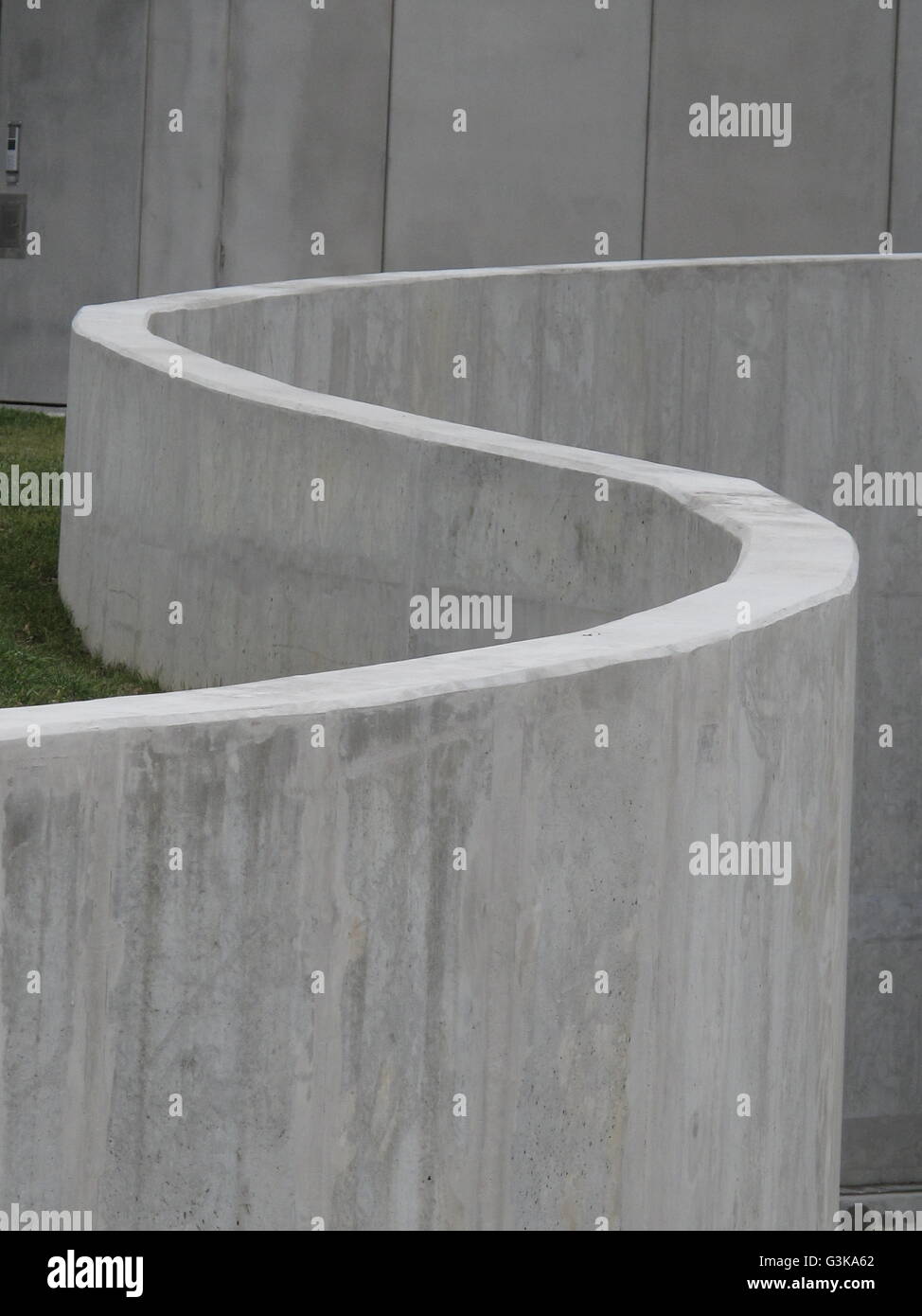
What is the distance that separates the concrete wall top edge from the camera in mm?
3793

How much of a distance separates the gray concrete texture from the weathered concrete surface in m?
4.39

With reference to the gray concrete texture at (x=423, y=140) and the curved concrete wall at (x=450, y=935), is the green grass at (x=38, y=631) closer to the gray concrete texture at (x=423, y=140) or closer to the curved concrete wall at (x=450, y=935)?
the curved concrete wall at (x=450, y=935)

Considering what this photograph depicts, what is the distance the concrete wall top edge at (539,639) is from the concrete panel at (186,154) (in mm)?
6817

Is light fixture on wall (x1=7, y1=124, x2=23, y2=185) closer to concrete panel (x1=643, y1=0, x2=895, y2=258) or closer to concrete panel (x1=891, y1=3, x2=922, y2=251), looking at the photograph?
concrete panel (x1=643, y1=0, x2=895, y2=258)

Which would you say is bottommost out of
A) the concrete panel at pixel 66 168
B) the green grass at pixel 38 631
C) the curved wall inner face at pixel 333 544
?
the green grass at pixel 38 631

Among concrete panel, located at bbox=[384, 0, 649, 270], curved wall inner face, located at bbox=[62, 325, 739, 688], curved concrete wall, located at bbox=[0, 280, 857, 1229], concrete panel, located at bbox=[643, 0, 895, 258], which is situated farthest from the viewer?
concrete panel, located at bbox=[643, 0, 895, 258]

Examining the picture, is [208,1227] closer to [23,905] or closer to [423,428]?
[23,905]

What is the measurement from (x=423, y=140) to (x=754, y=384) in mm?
5254

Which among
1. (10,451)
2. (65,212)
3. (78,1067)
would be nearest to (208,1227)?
(78,1067)

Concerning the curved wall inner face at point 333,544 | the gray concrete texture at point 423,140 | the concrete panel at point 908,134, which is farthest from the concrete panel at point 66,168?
the curved wall inner face at point 333,544

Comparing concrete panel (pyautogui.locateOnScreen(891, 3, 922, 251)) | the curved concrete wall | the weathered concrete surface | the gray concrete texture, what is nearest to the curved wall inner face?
the curved concrete wall

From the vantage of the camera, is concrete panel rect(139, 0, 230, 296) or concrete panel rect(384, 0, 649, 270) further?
concrete panel rect(384, 0, 649, 270)

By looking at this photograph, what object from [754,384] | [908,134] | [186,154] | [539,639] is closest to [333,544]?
[539,639]

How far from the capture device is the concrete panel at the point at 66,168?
1562 cm
